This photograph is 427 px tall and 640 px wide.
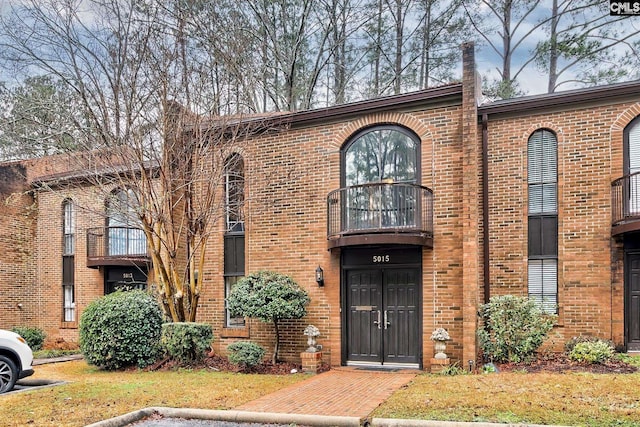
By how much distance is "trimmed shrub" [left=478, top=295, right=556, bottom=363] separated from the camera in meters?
10.6

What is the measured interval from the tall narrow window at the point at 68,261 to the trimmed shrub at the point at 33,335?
1.01 meters

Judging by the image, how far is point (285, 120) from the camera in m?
13.1

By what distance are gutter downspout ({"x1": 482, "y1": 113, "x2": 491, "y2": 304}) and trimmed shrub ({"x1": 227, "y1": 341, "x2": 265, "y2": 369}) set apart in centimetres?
524

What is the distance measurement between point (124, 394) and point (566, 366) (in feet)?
26.4

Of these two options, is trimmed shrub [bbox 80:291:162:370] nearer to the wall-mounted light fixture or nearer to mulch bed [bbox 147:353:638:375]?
mulch bed [bbox 147:353:638:375]

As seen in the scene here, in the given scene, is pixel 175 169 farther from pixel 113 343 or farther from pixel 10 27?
pixel 10 27

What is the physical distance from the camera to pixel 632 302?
11398 mm

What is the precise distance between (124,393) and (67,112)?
24.2ft

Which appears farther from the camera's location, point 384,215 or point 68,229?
point 68,229

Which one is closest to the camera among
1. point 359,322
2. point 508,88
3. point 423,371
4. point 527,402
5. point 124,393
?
point 527,402

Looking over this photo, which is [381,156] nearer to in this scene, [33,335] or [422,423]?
[422,423]

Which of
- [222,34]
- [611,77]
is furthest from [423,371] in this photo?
[611,77]

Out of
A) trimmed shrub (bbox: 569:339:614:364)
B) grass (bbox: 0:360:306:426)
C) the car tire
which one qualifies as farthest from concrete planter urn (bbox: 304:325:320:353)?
the car tire

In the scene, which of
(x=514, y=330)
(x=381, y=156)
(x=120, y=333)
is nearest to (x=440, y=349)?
(x=514, y=330)
